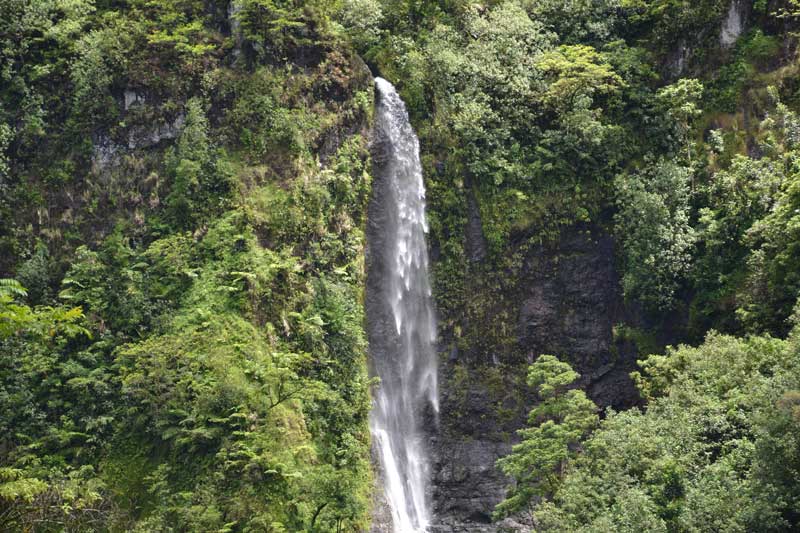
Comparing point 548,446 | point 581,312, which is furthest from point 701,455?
point 581,312

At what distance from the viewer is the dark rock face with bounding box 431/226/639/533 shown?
104ft

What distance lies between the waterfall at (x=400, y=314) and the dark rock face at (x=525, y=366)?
85 centimetres

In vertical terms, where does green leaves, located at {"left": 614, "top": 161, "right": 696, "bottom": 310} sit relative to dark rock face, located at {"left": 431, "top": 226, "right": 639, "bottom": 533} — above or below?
above

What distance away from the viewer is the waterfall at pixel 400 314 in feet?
99.3

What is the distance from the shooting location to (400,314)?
1254 inches

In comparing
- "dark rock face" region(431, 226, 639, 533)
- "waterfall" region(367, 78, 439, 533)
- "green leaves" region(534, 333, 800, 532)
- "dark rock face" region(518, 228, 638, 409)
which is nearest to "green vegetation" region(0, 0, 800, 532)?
"green leaves" region(534, 333, 800, 532)

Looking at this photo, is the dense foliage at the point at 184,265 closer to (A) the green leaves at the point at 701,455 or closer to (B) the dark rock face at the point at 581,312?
(A) the green leaves at the point at 701,455

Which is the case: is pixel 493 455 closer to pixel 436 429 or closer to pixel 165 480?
pixel 436 429

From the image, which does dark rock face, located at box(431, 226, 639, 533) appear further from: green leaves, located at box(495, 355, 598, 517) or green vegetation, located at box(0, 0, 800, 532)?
green leaves, located at box(495, 355, 598, 517)

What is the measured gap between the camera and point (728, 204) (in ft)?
104

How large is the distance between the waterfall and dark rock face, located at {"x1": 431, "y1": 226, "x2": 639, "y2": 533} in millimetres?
849

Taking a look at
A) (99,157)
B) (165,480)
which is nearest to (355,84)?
(99,157)

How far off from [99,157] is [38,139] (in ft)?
6.23

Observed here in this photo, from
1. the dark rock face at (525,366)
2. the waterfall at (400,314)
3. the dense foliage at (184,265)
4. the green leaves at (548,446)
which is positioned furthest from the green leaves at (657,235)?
the dense foliage at (184,265)
